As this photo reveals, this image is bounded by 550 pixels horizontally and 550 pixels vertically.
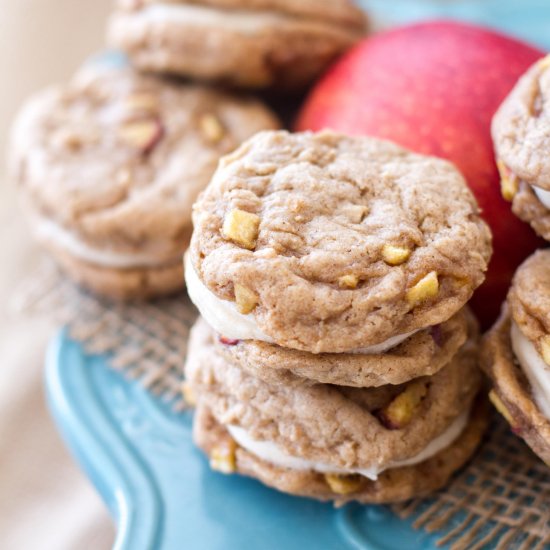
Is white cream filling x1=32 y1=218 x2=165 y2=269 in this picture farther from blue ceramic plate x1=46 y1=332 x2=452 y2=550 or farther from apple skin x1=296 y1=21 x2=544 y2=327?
apple skin x1=296 y1=21 x2=544 y2=327

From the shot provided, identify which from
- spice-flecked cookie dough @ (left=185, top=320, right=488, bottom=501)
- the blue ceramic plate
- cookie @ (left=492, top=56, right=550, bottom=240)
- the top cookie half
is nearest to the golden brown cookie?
spice-flecked cookie dough @ (left=185, top=320, right=488, bottom=501)

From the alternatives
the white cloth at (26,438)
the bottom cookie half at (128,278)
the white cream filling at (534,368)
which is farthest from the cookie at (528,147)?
the white cloth at (26,438)

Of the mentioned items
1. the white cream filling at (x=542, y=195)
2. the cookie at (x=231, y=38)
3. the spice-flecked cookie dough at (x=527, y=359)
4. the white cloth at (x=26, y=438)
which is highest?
the cookie at (x=231, y=38)

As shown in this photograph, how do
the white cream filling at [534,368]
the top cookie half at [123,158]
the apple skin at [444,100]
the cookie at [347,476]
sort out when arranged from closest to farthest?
1. the white cream filling at [534,368]
2. the cookie at [347,476]
3. the apple skin at [444,100]
4. the top cookie half at [123,158]

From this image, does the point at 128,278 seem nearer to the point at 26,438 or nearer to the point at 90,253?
the point at 90,253

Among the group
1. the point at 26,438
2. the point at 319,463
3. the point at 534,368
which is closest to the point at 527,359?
the point at 534,368

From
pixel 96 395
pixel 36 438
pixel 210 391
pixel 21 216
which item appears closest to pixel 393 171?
pixel 210 391

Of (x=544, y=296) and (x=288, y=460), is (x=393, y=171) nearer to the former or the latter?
(x=544, y=296)

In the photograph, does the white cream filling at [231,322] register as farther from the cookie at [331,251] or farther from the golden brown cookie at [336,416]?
the golden brown cookie at [336,416]
